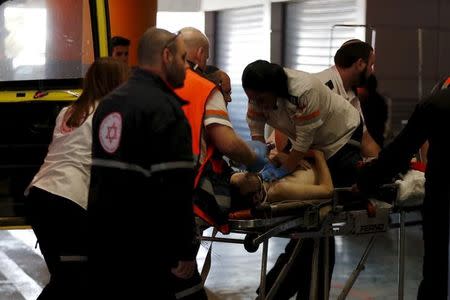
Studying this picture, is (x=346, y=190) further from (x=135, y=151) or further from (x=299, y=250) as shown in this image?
(x=135, y=151)

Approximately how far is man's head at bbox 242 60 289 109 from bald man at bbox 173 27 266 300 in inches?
16.5

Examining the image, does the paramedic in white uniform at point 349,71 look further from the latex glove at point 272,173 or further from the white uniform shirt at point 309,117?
the latex glove at point 272,173

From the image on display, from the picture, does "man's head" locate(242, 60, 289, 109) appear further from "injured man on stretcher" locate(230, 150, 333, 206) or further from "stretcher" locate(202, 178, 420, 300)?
"stretcher" locate(202, 178, 420, 300)

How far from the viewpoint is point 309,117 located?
17.5ft

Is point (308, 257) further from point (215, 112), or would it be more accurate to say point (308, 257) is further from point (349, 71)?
point (215, 112)

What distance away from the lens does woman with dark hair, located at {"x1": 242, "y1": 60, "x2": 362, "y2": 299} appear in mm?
5180

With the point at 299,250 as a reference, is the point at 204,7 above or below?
above

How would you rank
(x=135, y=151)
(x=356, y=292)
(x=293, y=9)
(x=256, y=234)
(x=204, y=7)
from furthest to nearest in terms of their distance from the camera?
(x=204, y=7), (x=293, y=9), (x=356, y=292), (x=256, y=234), (x=135, y=151)

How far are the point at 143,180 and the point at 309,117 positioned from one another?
1.61m

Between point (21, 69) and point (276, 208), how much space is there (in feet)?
10.8

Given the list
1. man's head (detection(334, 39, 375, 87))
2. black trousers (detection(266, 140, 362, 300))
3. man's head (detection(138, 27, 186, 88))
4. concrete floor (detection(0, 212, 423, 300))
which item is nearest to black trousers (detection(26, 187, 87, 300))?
man's head (detection(138, 27, 186, 88))

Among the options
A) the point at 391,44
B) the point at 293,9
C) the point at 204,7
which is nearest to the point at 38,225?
the point at 391,44

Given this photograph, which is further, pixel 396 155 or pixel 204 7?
pixel 204 7

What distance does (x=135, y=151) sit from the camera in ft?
12.8
